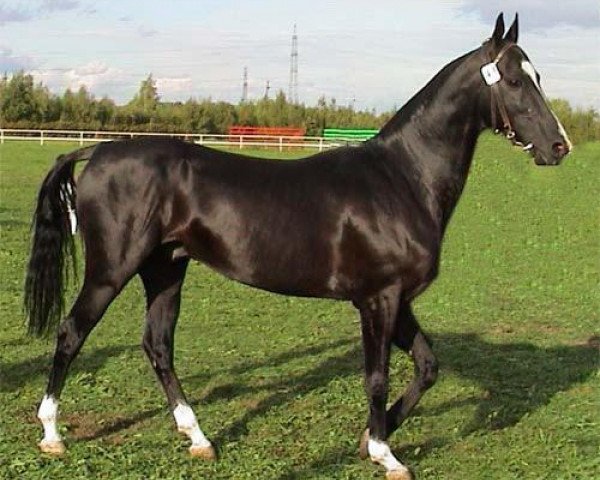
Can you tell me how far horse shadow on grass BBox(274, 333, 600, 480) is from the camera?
5.53 m

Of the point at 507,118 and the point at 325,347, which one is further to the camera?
the point at 325,347

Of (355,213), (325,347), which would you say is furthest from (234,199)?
(325,347)

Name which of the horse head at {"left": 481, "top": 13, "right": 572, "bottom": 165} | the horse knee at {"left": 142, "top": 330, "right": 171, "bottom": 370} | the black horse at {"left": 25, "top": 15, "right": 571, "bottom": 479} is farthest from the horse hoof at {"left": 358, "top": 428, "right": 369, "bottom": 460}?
the horse head at {"left": 481, "top": 13, "right": 572, "bottom": 165}

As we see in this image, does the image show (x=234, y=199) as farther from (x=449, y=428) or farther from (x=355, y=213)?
(x=449, y=428)

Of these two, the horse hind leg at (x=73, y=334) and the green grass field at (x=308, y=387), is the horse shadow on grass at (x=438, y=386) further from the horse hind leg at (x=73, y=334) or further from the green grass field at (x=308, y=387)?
the horse hind leg at (x=73, y=334)

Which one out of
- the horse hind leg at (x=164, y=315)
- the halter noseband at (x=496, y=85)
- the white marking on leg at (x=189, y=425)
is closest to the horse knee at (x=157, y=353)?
the horse hind leg at (x=164, y=315)

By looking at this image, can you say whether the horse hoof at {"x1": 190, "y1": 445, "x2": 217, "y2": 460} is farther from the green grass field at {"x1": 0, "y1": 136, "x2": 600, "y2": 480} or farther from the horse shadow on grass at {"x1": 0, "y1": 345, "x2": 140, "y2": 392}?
the horse shadow on grass at {"x1": 0, "y1": 345, "x2": 140, "y2": 392}

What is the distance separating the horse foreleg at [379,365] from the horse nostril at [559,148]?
121 cm

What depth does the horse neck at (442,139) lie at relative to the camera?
5.21m

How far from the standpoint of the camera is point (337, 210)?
16.8 ft

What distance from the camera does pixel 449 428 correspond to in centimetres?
607

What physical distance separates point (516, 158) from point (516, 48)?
110 feet

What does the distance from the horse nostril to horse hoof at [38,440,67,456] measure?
11.2 feet

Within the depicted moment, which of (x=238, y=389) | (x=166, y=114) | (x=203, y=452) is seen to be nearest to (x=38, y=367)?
(x=238, y=389)
